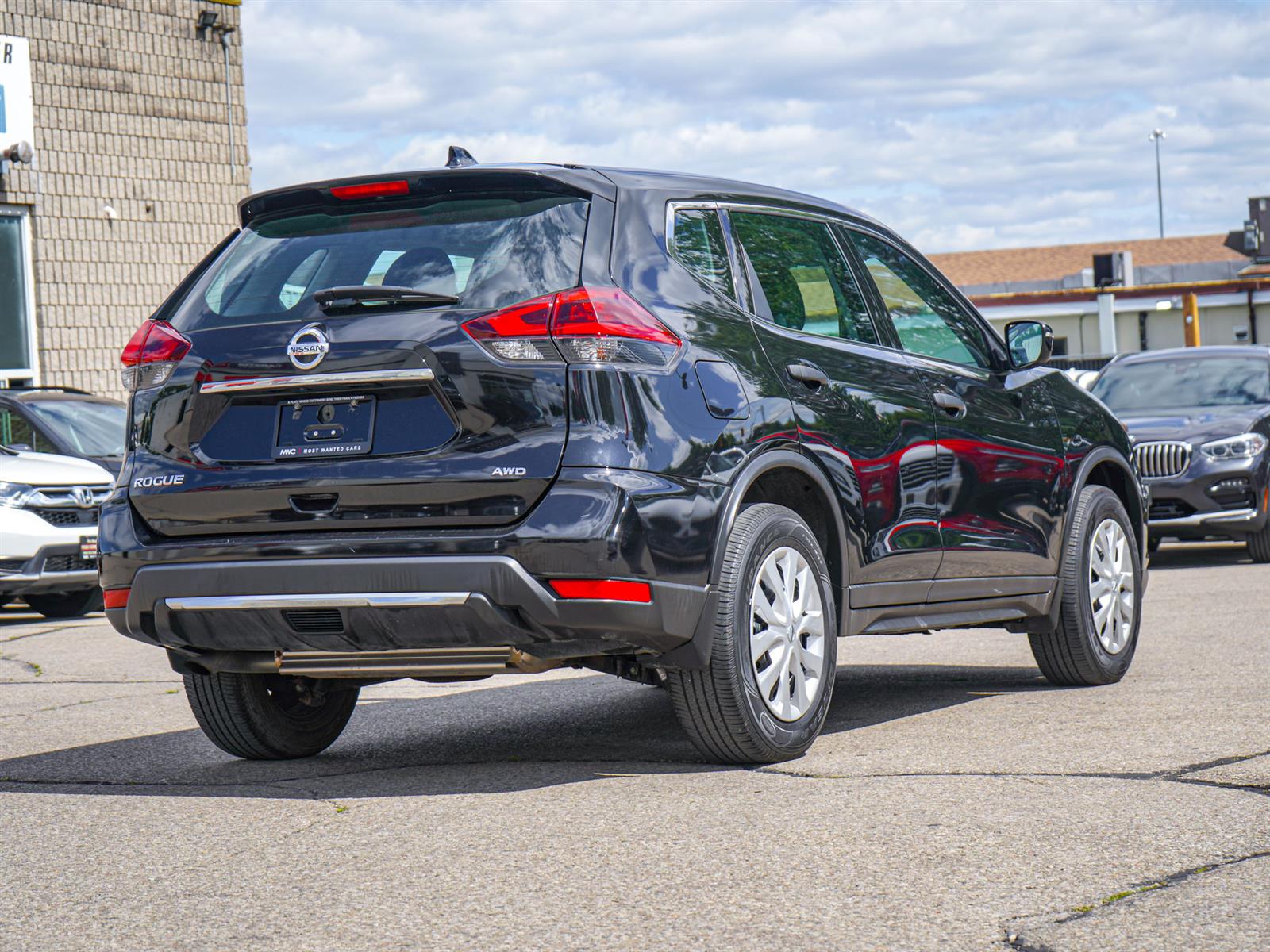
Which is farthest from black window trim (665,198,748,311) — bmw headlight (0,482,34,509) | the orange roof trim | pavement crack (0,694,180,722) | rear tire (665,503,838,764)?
the orange roof trim

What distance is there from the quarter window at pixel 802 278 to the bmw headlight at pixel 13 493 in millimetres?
7708

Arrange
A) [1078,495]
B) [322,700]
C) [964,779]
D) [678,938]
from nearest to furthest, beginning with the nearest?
1. [678,938]
2. [964,779]
3. [322,700]
4. [1078,495]

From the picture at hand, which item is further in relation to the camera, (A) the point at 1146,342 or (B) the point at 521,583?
(A) the point at 1146,342

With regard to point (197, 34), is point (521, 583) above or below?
below

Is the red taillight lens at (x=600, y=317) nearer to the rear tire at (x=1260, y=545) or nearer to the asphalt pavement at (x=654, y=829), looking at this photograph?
the asphalt pavement at (x=654, y=829)

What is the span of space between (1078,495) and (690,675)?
8.74 ft

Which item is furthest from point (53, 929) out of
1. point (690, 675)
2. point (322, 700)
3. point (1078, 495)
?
point (1078, 495)

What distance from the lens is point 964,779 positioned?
16.9ft

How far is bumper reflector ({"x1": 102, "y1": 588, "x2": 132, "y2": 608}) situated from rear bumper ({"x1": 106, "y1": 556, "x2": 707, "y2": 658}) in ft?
0.48

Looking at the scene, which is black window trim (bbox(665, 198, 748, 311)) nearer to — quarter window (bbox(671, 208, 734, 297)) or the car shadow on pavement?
quarter window (bbox(671, 208, 734, 297))

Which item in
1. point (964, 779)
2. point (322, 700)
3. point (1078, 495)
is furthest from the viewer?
point (1078, 495)

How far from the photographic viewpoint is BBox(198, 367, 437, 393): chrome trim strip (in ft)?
16.4

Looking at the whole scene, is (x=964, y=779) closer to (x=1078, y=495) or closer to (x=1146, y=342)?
(x=1078, y=495)

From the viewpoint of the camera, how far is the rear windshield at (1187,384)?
1491 cm
